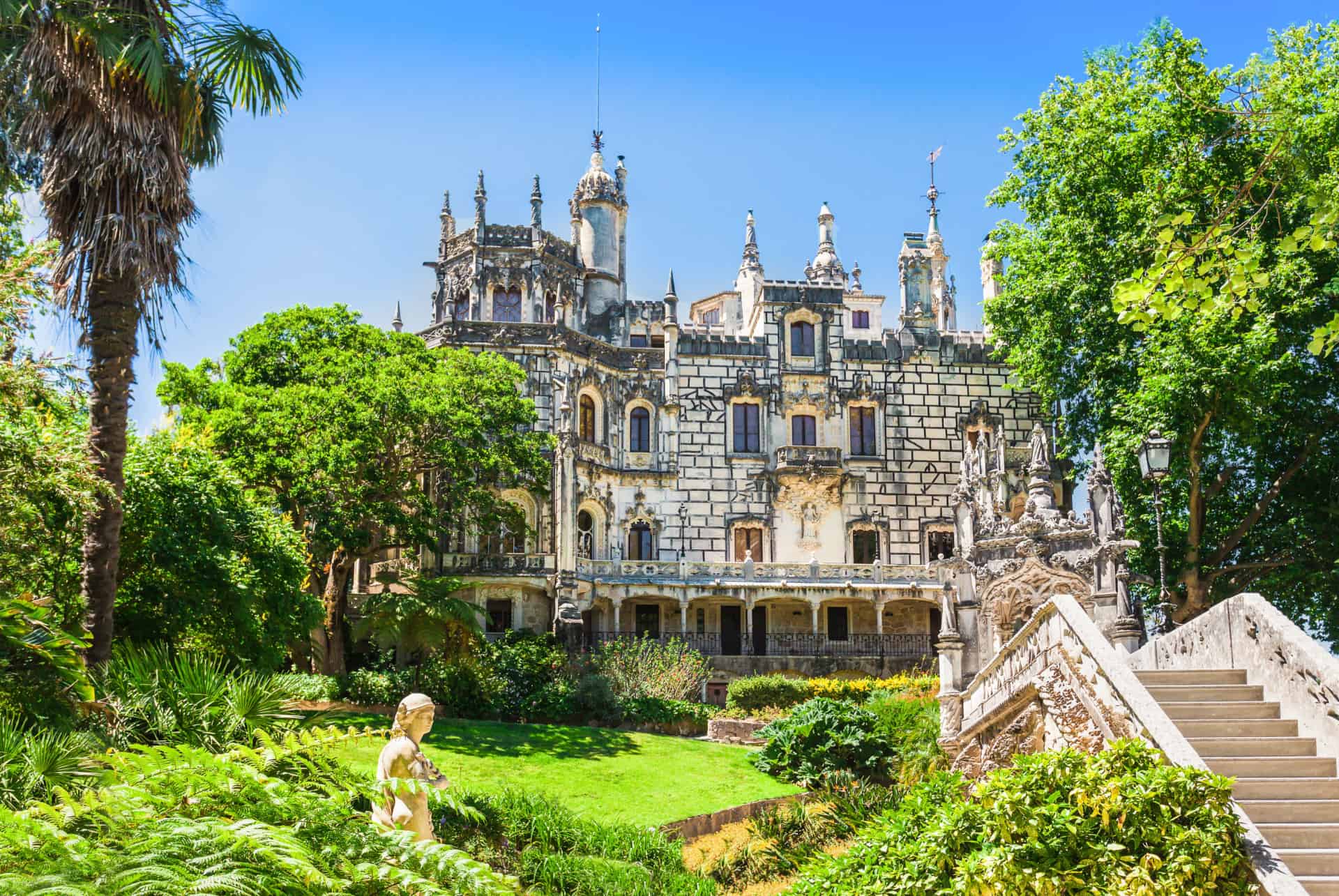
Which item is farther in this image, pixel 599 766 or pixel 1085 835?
pixel 599 766

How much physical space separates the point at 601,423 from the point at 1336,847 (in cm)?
3434

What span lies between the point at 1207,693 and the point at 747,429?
105 feet

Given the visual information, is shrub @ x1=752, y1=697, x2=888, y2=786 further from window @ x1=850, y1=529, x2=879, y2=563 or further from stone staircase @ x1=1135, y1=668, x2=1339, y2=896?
window @ x1=850, y1=529, x2=879, y2=563

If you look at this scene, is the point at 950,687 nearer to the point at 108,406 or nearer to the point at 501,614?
the point at 108,406

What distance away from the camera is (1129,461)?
2869 cm

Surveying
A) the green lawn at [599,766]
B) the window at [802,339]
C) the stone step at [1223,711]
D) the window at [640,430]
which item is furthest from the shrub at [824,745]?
the window at [802,339]

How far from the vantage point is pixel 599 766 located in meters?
24.4

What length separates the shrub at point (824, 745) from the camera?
22391 millimetres

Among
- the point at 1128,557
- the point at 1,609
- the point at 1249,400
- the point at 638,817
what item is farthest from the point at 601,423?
the point at 1,609

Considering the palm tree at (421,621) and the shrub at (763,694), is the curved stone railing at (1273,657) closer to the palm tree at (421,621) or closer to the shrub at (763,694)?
the shrub at (763,694)

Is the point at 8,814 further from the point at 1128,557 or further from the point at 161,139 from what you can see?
the point at 1128,557

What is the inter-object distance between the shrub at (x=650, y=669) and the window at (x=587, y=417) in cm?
977

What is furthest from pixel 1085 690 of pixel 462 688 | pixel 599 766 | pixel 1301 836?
pixel 462 688

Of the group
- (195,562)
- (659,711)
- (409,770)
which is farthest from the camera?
(659,711)
